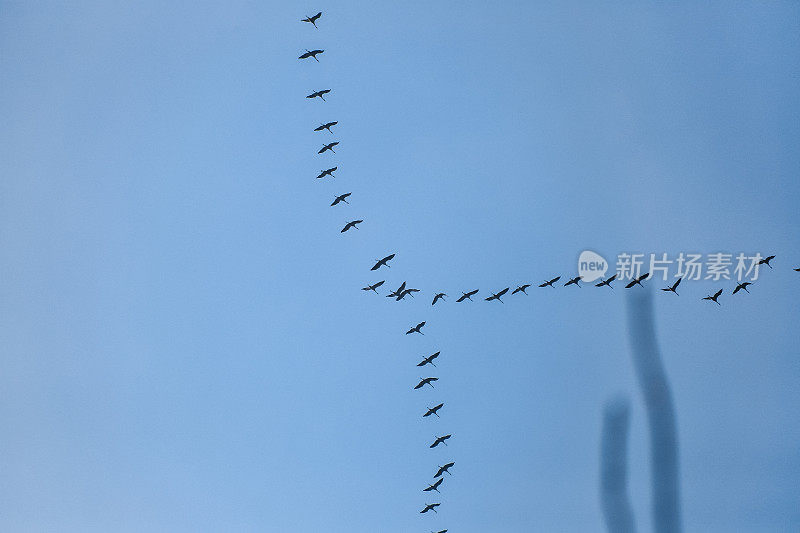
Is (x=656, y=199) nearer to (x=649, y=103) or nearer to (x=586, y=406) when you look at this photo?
(x=649, y=103)

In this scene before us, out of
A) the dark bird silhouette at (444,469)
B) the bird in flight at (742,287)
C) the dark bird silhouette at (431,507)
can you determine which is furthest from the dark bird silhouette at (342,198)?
the bird in flight at (742,287)

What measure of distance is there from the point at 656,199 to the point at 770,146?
82 centimetres

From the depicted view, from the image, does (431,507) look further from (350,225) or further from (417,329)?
(350,225)

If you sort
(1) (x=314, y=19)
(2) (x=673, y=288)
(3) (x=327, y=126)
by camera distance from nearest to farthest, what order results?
(1) (x=314, y=19) → (2) (x=673, y=288) → (3) (x=327, y=126)

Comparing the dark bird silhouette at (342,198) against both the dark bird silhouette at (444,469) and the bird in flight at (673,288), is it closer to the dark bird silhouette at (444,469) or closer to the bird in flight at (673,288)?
the dark bird silhouette at (444,469)

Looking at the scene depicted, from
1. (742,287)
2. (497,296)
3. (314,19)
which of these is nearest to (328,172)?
(314,19)

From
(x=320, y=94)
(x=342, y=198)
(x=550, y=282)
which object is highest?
(x=320, y=94)

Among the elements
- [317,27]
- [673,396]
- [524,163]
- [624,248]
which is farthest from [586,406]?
[317,27]

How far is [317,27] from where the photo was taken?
299 inches

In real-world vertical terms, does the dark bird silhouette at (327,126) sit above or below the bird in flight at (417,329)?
above

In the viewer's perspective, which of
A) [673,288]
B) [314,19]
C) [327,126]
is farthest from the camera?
[327,126]

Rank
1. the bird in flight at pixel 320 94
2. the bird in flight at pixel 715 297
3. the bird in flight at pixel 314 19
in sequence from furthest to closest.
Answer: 1. the bird in flight at pixel 320 94
2. the bird in flight at pixel 715 297
3. the bird in flight at pixel 314 19

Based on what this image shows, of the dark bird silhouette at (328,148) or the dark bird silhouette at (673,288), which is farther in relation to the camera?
the dark bird silhouette at (328,148)

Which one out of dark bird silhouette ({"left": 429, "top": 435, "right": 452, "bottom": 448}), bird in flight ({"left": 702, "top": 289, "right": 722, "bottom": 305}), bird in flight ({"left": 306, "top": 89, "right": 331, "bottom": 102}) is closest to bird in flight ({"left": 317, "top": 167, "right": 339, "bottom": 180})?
bird in flight ({"left": 306, "top": 89, "right": 331, "bottom": 102})
